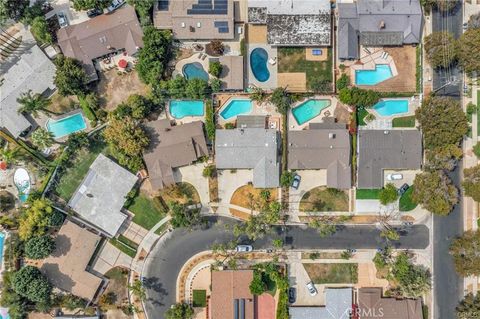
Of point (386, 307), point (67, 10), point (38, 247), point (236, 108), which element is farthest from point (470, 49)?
point (38, 247)

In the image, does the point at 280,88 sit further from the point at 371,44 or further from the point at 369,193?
the point at 369,193

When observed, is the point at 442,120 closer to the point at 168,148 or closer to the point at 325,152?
the point at 325,152

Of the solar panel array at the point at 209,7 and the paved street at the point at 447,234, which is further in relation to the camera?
the paved street at the point at 447,234

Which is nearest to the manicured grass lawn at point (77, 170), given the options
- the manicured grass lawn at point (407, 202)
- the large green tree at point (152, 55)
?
the large green tree at point (152, 55)

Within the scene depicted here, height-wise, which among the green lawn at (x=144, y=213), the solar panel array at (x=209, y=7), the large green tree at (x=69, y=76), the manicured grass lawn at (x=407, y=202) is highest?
the solar panel array at (x=209, y=7)

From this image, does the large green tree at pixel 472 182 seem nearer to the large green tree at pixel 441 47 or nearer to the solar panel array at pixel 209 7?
the large green tree at pixel 441 47

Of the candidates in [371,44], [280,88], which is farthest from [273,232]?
[371,44]
